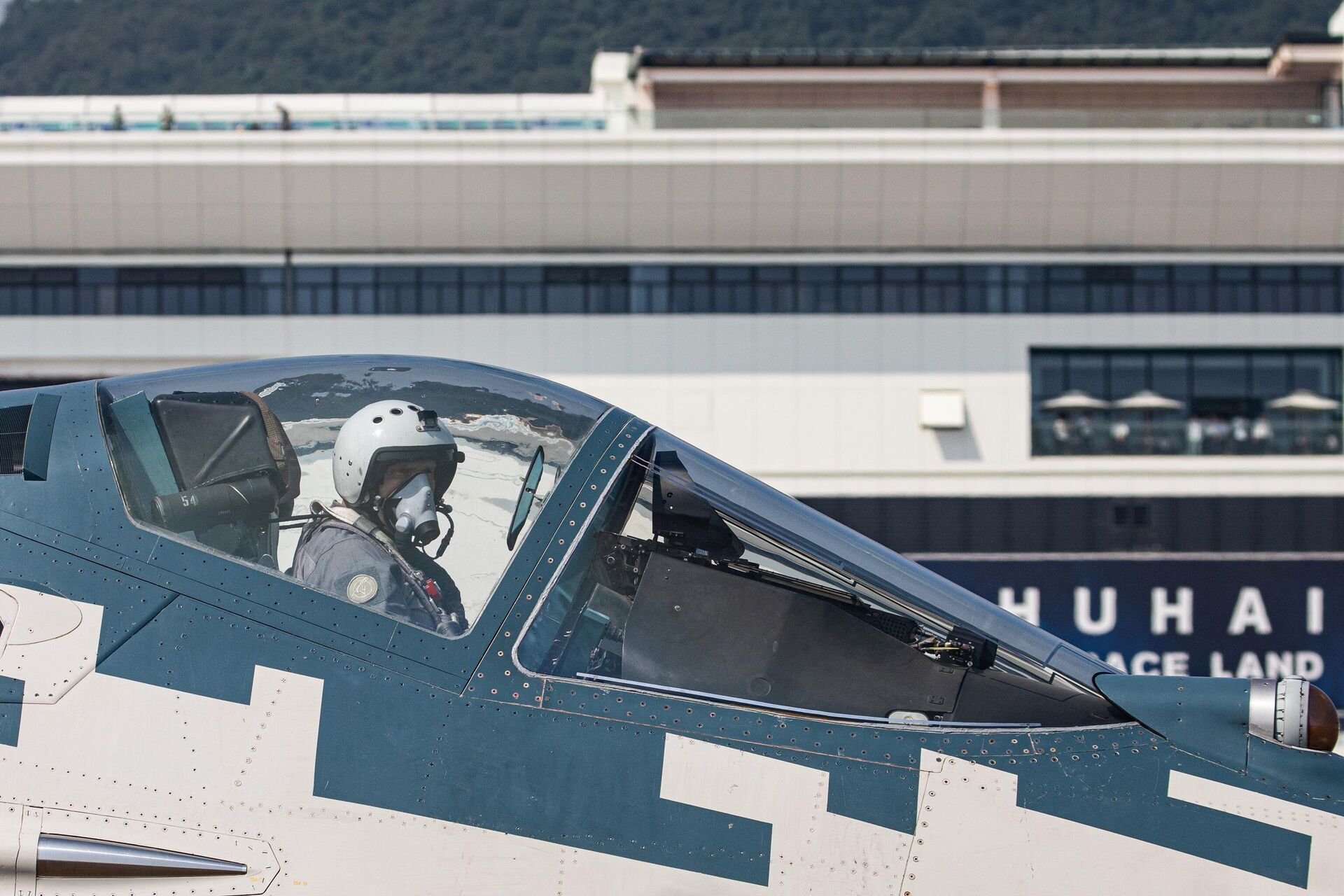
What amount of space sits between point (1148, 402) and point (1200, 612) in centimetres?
815

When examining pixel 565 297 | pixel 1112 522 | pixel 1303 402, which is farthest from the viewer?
pixel 1303 402

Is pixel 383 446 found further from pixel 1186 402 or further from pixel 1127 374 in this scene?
pixel 1186 402

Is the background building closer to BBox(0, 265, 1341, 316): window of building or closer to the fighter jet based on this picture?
BBox(0, 265, 1341, 316): window of building

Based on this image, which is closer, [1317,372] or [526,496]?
[526,496]

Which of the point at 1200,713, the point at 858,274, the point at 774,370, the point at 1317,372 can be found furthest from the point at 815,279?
the point at 1200,713

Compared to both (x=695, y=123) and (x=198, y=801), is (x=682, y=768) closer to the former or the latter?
(x=198, y=801)

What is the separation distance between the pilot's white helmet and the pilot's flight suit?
14cm

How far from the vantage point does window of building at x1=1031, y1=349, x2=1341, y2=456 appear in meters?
35.5

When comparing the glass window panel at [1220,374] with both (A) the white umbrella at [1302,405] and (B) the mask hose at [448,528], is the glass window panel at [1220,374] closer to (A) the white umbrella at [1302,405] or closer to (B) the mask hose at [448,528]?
(A) the white umbrella at [1302,405]

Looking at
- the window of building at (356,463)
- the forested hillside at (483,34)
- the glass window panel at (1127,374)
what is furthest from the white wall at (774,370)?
the forested hillside at (483,34)

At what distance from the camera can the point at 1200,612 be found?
29.1 meters

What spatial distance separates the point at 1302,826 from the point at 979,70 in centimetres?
4469

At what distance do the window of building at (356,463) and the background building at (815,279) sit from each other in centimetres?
2945

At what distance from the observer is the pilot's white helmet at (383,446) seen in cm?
468
